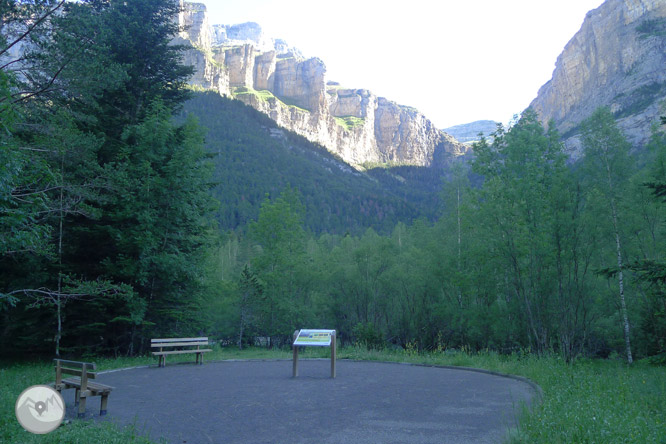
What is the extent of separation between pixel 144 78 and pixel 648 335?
2197 cm

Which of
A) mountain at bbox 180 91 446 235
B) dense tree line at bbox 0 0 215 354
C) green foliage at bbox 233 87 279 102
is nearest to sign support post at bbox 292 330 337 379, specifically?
dense tree line at bbox 0 0 215 354

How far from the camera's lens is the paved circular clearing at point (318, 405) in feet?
18.3

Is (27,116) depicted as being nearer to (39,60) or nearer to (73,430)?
(39,60)

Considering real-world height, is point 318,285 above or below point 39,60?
below

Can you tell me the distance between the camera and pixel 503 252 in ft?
50.6

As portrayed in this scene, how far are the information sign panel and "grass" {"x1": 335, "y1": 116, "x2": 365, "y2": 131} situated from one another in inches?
6574

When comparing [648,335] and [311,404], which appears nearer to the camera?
[311,404]

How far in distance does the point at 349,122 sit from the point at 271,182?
115 m

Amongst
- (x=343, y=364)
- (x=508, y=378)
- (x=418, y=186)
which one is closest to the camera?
(x=508, y=378)

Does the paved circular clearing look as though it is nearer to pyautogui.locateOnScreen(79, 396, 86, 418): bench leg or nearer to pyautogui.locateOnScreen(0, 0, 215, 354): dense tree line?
pyautogui.locateOnScreen(79, 396, 86, 418): bench leg

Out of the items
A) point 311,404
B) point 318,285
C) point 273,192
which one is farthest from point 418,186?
point 311,404

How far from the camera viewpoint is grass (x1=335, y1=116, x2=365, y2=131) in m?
175

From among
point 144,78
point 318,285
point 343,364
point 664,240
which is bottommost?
point 343,364

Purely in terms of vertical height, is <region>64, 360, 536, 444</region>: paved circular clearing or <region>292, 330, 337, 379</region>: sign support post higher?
<region>292, 330, 337, 379</region>: sign support post
